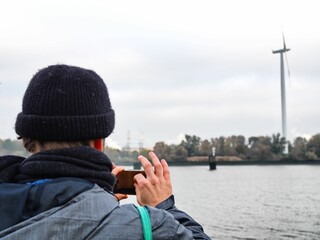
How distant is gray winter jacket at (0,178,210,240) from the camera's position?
1.62 m

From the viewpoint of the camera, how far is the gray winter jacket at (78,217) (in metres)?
1.62

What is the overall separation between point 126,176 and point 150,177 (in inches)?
7.4

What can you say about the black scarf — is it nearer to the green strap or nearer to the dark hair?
the dark hair

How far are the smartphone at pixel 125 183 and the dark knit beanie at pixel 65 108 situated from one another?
0.76 ft

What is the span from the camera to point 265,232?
31672 mm

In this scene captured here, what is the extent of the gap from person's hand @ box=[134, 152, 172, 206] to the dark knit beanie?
0.73 ft

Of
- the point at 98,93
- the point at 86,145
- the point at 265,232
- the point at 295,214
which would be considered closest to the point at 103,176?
the point at 86,145

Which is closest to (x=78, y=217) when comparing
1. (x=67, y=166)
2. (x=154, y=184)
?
(x=67, y=166)


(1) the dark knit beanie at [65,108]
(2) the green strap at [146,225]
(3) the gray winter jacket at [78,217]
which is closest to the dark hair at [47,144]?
(1) the dark knit beanie at [65,108]

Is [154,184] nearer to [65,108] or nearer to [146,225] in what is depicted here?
[146,225]

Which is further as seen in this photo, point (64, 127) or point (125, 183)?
point (125, 183)

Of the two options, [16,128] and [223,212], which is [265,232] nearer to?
[223,212]

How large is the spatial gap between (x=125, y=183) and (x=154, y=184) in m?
0.21

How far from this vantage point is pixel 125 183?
203 cm
